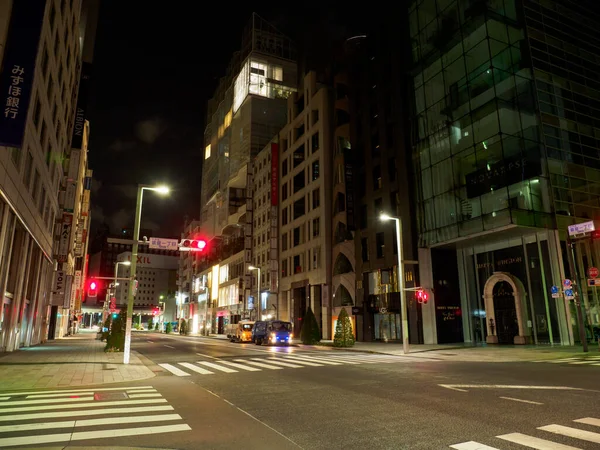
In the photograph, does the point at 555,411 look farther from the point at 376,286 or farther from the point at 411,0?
the point at 411,0

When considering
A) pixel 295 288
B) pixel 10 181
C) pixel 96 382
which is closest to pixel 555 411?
pixel 96 382

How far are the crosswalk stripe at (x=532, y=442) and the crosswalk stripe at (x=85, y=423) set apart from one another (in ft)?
19.7

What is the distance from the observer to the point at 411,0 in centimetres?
4159

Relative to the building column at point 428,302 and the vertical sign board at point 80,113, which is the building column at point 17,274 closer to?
the vertical sign board at point 80,113

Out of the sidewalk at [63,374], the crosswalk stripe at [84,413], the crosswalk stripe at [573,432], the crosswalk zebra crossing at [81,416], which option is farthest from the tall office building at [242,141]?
the crosswalk stripe at [573,432]

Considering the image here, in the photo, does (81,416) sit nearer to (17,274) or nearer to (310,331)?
(17,274)

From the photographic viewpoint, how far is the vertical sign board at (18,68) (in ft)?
50.2

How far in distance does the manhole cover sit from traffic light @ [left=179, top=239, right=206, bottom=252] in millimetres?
9397

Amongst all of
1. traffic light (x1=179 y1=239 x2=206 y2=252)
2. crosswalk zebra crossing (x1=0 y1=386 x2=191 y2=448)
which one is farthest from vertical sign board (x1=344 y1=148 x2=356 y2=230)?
crosswalk zebra crossing (x1=0 y1=386 x2=191 y2=448)

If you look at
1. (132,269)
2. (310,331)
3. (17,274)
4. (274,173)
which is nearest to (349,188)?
(310,331)

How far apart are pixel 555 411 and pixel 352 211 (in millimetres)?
36298

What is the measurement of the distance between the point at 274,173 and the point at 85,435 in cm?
5871

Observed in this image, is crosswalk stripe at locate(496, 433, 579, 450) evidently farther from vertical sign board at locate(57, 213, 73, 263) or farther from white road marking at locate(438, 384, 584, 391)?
vertical sign board at locate(57, 213, 73, 263)

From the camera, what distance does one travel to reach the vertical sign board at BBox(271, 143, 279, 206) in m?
64.1
